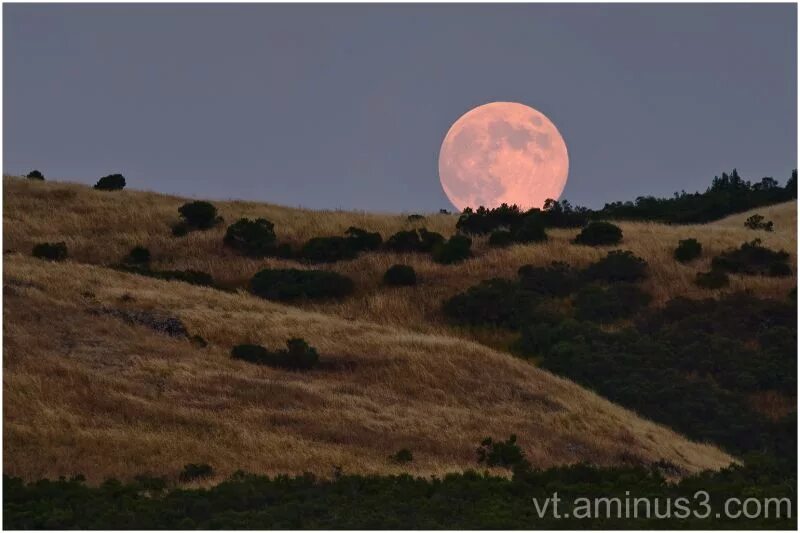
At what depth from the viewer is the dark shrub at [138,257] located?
6750cm

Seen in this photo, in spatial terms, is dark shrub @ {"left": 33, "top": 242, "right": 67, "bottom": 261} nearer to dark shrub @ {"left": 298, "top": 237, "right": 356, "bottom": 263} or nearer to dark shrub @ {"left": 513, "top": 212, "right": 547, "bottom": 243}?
dark shrub @ {"left": 298, "top": 237, "right": 356, "bottom": 263}

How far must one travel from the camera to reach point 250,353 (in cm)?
4666

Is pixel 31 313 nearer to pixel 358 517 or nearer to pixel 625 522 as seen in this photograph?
pixel 358 517

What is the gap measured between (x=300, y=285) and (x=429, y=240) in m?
9.48

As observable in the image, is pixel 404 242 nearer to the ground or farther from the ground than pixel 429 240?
nearer to the ground

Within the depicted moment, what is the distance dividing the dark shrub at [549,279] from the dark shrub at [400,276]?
188 inches

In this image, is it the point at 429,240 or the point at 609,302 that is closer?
the point at 609,302

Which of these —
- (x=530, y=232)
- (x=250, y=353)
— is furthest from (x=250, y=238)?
(x=250, y=353)

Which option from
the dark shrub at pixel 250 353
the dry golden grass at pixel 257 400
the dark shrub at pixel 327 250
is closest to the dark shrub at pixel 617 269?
the dark shrub at pixel 327 250

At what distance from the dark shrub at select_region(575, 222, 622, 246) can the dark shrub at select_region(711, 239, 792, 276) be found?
522cm

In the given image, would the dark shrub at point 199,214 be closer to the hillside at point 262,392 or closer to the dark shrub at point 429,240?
the dark shrub at point 429,240

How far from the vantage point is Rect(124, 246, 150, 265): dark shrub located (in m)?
67.5

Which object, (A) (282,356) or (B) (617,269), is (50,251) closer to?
(A) (282,356)

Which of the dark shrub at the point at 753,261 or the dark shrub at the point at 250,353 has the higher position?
the dark shrub at the point at 753,261
